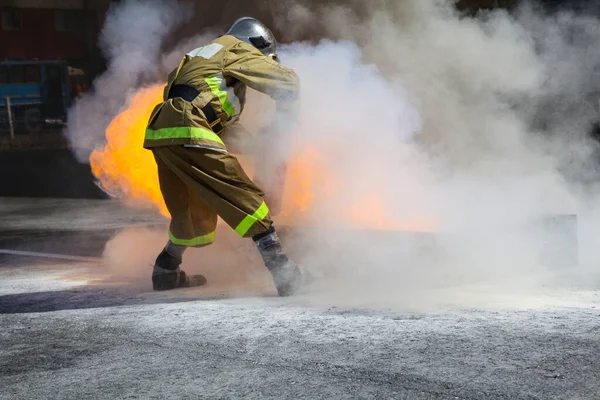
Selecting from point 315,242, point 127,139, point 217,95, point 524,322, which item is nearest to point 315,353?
point 524,322

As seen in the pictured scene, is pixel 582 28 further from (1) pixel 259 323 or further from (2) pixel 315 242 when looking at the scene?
(1) pixel 259 323

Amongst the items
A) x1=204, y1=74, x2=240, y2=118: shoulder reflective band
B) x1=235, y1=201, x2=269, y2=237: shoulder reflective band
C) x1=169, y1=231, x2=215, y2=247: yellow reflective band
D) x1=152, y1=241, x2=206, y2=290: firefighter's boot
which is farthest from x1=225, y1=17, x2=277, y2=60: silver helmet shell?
x1=152, y1=241, x2=206, y2=290: firefighter's boot

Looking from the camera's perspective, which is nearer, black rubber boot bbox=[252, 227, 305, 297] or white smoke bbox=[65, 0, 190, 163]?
black rubber boot bbox=[252, 227, 305, 297]

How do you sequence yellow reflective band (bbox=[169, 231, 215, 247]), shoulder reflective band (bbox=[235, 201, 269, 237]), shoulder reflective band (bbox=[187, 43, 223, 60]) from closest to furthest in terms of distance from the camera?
shoulder reflective band (bbox=[235, 201, 269, 237]), shoulder reflective band (bbox=[187, 43, 223, 60]), yellow reflective band (bbox=[169, 231, 215, 247])

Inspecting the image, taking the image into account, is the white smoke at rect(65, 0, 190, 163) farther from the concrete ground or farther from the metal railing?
the metal railing

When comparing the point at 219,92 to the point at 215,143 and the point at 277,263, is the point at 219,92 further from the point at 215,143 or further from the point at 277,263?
the point at 277,263

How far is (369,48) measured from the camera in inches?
→ 392

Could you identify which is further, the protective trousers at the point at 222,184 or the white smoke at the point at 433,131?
the white smoke at the point at 433,131

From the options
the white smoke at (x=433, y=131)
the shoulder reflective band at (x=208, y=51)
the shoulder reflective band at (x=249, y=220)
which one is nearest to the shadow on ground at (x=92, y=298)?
the shoulder reflective band at (x=249, y=220)

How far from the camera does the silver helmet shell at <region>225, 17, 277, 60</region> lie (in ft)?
19.1

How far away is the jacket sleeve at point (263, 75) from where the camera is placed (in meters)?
5.41

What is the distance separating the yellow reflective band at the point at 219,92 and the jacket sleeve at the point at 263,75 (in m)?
0.08

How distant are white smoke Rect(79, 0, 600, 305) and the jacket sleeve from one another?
727mm

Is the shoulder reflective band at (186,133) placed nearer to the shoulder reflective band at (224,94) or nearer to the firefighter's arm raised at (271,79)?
the shoulder reflective band at (224,94)
